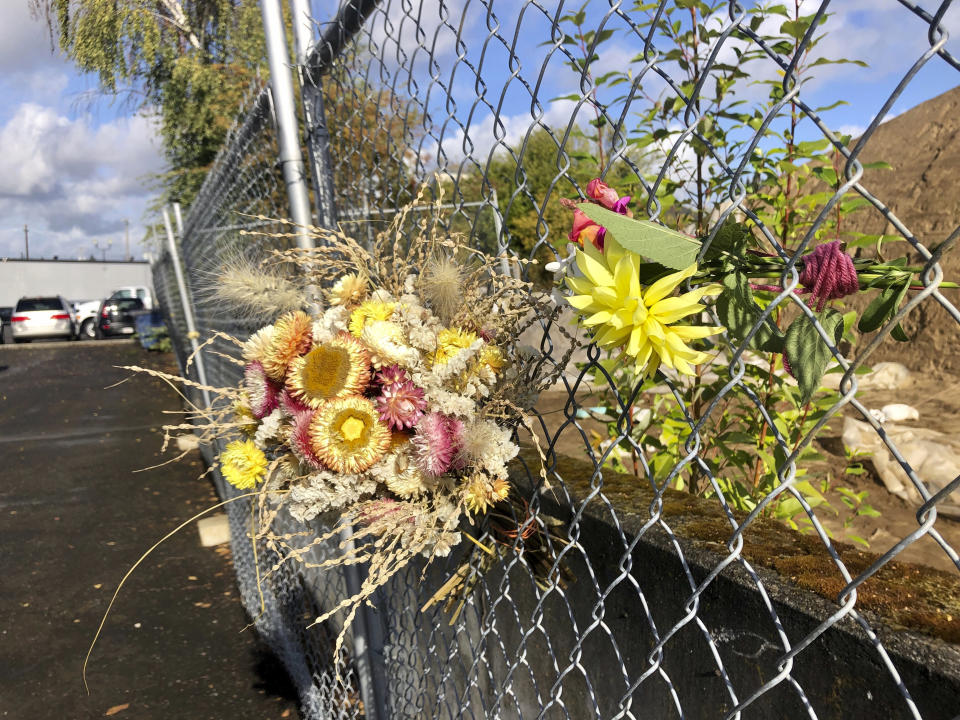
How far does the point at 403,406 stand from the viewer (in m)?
1.23

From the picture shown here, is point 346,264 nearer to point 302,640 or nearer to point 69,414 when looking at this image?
point 302,640

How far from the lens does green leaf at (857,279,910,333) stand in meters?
0.60

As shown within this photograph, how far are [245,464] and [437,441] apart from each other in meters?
0.46

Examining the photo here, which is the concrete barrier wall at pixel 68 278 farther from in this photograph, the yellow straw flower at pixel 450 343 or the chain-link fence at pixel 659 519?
the yellow straw flower at pixel 450 343

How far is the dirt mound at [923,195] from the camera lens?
668cm

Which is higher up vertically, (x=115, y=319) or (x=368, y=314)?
(x=368, y=314)

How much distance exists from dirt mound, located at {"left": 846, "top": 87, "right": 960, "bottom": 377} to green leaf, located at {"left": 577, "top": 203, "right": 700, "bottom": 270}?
625 cm

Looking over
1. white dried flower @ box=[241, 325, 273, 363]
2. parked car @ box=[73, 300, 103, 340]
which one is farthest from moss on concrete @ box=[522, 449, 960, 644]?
parked car @ box=[73, 300, 103, 340]


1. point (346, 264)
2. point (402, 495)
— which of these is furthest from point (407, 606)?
point (346, 264)

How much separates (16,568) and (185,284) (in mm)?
2723

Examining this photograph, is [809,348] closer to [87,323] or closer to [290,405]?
[290,405]

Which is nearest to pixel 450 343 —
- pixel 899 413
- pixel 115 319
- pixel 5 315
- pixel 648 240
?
pixel 648 240

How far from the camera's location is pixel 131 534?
519 centimetres

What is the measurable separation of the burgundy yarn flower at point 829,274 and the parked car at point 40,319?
26708 mm
